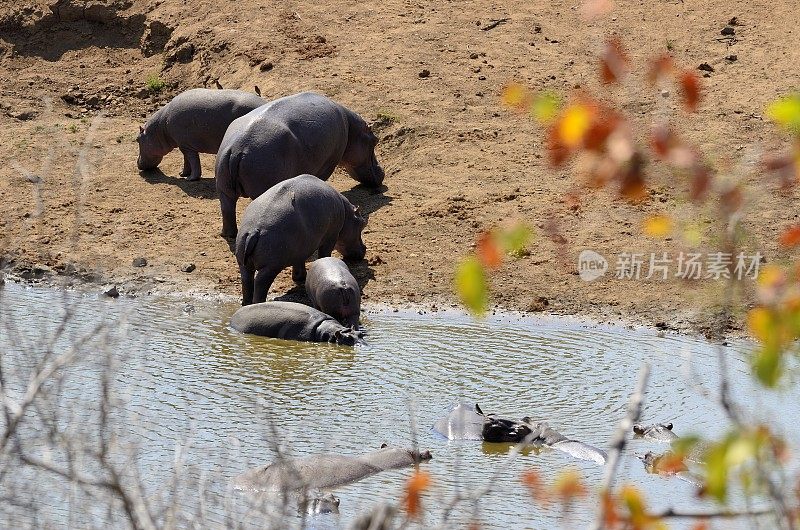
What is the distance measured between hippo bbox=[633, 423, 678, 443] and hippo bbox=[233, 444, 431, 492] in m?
1.17

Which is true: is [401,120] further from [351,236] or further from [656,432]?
[656,432]

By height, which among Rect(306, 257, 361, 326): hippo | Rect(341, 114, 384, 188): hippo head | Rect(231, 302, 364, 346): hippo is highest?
Rect(341, 114, 384, 188): hippo head

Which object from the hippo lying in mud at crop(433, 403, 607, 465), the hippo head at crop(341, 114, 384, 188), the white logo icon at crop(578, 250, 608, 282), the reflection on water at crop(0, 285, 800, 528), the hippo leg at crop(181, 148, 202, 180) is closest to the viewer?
the reflection on water at crop(0, 285, 800, 528)

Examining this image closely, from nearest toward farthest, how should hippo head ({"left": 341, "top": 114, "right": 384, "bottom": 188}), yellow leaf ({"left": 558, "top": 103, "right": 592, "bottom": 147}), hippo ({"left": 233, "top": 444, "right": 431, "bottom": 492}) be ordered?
yellow leaf ({"left": 558, "top": 103, "right": 592, "bottom": 147}) → hippo ({"left": 233, "top": 444, "right": 431, "bottom": 492}) → hippo head ({"left": 341, "top": 114, "right": 384, "bottom": 188})

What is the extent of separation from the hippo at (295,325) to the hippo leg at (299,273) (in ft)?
3.30

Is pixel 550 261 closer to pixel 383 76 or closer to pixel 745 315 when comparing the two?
pixel 745 315

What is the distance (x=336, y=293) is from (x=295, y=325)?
0.42 meters

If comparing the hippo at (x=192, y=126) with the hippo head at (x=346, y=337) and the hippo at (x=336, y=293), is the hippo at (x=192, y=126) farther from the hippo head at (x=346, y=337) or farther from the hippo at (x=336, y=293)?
Answer: the hippo head at (x=346, y=337)

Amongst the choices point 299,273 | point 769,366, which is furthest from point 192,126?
point 769,366

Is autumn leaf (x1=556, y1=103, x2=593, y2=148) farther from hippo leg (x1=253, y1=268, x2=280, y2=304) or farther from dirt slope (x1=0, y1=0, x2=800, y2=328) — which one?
hippo leg (x1=253, y1=268, x2=280, y2=304)

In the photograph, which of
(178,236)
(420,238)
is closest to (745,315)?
(420,238)

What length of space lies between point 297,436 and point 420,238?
14.2ft

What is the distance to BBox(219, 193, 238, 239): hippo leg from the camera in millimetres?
11102

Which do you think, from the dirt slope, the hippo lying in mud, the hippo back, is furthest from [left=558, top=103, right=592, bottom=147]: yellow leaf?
the dirt slope
